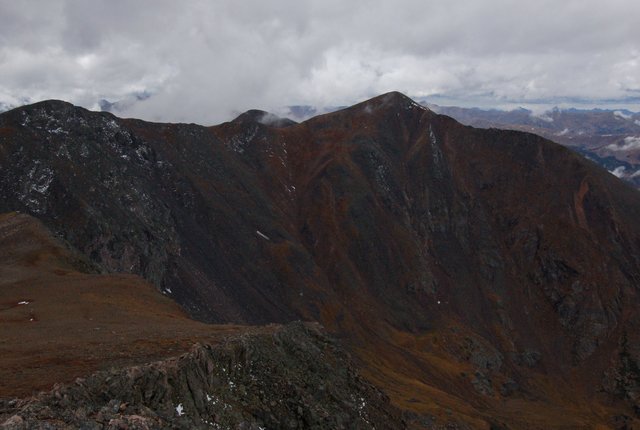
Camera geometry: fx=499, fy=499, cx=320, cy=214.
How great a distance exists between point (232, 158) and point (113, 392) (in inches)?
6415

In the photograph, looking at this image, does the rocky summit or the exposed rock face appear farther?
the rocky summit

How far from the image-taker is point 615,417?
137750mm

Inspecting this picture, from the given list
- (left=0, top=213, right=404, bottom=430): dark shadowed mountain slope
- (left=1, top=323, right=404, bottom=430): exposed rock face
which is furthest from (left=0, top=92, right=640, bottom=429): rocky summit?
(left=1, top=323, right=404, bottom=430): exposed rock face

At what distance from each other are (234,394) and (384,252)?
5756 inches

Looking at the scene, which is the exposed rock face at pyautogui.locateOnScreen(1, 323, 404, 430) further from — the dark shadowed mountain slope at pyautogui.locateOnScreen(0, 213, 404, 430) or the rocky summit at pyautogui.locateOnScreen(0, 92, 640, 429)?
the rocky summit at pyautogui.locateOnScreen(0, 92, 640, 429)

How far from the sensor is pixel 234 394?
29.8 meters

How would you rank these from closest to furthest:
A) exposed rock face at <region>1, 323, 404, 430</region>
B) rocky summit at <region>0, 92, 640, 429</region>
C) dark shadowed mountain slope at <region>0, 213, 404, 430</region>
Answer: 1. exposed rock face at <region>1, 323, 404, 430</region>
2. dark shadowed mountain slope at <region>0, 213, 404, 430</region>
3. rocky summit at <region>0, 92, 640, 429</region>

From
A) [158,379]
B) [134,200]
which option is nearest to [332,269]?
[134,200]

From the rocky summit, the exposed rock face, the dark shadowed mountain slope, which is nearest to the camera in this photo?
the exposed rock face

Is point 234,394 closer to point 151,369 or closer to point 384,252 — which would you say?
point 151,369

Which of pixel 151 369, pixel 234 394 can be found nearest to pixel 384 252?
pixel 234 394

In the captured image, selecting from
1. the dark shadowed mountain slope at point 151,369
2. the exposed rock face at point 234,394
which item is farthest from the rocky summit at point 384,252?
the exposed rock face at point 234,394

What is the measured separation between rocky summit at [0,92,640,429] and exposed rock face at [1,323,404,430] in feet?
168

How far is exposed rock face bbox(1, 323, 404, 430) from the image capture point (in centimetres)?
2095
